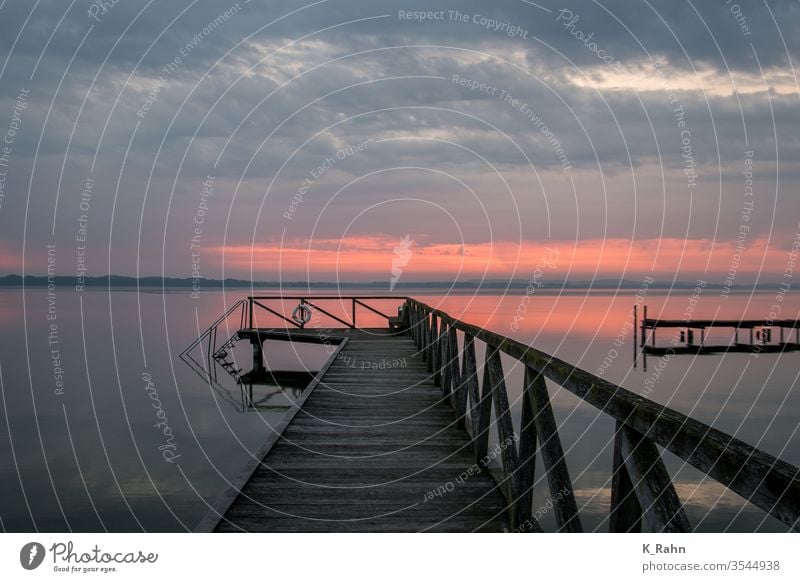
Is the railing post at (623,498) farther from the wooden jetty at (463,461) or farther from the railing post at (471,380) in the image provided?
the railing post at (471,380)

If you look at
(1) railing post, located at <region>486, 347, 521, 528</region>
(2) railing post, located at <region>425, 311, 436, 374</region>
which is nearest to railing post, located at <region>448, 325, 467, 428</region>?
(1) railing post, located at <region>486, 347, 521, 528</region>

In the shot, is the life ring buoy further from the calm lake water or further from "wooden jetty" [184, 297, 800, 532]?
"wooden jetty" [184, 297, 800, 532]

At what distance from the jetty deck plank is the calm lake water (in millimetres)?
2540

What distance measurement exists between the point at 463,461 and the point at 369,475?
0.97 meters

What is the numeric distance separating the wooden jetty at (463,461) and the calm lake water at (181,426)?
2.64 meters

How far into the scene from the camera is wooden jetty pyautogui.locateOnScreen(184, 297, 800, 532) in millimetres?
2080

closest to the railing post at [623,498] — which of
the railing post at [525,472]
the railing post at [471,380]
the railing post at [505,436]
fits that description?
the railing post at [525,472]

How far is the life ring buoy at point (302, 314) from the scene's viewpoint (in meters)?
22.8

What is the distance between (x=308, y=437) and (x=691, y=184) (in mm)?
4563

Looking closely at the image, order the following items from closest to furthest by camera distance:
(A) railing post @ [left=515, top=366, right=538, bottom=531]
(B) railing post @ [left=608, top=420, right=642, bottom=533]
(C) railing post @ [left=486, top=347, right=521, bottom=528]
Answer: (B) railing post @ [left=608, top=420, right=642, bottom=533] → (A) railing post @ [left=515, top=366, right=538, bottom=531] → (C) railing post @ [left=486, top=347, right=521, bottom=528]

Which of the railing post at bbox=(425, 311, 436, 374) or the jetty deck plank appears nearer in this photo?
the jetty deck plank

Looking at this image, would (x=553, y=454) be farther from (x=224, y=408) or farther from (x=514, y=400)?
(x=224, y=408)

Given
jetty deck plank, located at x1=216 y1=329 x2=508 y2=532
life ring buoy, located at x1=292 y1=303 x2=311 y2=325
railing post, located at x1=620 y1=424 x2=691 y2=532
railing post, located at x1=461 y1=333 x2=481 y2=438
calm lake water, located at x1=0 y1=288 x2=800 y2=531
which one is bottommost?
calm lake water, located at x1=0 y1=288 x2=800 y2=531

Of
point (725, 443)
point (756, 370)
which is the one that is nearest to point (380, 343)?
point (725, 443)
